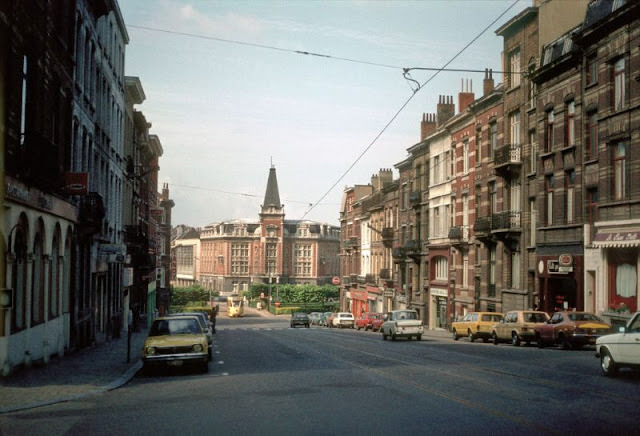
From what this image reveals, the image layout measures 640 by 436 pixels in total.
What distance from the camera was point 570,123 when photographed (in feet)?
118

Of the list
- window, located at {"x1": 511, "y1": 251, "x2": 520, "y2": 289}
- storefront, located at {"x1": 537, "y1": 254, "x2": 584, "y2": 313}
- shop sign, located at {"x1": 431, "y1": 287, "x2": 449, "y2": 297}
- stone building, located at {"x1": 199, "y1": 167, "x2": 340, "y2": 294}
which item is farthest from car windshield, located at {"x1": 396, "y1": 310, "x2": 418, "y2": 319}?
stone building, located at {"x1": 199, "y1": 167, "x2": 340, "y2": 294}

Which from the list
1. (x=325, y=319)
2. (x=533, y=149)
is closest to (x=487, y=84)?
(x=533, y=149)

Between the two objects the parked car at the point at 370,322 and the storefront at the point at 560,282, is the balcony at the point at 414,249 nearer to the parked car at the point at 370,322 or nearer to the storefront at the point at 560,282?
the parked car at the point at 370,322

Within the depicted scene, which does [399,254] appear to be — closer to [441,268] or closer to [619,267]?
[441,268]

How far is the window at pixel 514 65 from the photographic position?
41969mm

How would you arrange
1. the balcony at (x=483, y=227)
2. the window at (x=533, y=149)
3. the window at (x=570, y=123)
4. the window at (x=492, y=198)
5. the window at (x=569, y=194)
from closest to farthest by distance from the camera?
the window at (x=569, y=194) < the window at (x=570, y=123) < the window at (x=533, y=149) < the balcony at (x=483, y=227) < the window at (x=492, y=198)

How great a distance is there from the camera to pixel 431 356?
24.6 m

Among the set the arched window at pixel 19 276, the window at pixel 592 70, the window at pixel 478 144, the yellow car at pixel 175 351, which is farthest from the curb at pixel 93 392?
the window at pixel 478 144

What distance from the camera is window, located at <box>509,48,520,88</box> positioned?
4197cm

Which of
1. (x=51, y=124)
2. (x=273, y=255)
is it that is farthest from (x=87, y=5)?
(x=273, y=255)

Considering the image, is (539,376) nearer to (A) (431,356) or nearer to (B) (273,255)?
(A) (431,356)

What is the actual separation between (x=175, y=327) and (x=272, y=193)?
128 metres

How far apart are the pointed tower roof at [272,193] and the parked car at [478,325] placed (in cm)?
11091

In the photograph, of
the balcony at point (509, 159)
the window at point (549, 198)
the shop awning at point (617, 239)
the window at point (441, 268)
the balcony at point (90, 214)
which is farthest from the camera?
the window at point (441, 268)
